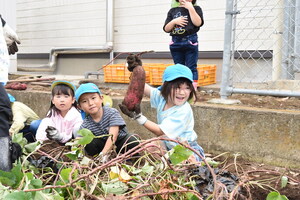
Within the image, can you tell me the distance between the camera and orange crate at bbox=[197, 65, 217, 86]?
5.82 meters

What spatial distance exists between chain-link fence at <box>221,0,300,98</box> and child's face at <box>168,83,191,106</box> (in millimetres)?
954

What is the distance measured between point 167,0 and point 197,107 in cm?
384

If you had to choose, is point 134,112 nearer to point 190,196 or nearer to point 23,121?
point 190,196

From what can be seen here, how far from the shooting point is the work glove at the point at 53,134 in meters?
3.91

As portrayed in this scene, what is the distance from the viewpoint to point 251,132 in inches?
152

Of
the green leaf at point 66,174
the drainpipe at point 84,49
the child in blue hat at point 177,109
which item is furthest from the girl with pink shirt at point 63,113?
the drainpipe at point 84,49

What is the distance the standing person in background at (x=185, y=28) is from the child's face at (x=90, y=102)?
1473 mm

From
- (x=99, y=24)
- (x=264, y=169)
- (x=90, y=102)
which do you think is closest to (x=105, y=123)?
(x=90, y=102)

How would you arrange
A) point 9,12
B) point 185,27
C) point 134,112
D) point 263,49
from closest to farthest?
point 134,112
point 185,27
point 263,49
point 9,12

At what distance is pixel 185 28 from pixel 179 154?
9.87 feet

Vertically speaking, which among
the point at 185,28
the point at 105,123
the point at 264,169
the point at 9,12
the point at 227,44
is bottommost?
the point at 264,169

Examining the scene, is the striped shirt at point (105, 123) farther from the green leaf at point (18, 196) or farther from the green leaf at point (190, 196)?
the green leaf at point (18, 196)

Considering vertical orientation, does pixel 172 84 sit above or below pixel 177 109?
above

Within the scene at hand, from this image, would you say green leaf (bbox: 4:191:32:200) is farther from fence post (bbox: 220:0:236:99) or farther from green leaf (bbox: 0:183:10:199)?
fence post (bbox: 220:0:236:99)
